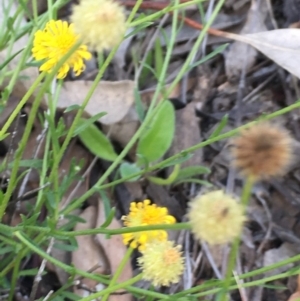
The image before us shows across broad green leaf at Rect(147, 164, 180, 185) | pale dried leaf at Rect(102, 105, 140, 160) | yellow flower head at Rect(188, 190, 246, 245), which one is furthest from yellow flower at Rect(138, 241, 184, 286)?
pale dried leaf at Rect(102, 105, 140, 160)

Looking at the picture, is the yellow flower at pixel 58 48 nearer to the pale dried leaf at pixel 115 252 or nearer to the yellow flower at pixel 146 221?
the yellow flower at pixel 146 221

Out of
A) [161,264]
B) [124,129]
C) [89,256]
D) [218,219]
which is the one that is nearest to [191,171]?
[124,129]

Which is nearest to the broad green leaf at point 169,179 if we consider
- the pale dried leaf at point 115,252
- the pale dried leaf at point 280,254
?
the pale dried leaf at point 115,252

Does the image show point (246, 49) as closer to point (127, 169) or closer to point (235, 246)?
point (127, 169)

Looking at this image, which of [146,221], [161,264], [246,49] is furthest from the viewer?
[246,49]

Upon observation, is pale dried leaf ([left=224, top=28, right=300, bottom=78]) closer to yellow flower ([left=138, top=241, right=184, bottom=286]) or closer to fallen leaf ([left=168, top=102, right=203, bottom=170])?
fallen leaf ([left=168, top=102, right=203, bottom=170])

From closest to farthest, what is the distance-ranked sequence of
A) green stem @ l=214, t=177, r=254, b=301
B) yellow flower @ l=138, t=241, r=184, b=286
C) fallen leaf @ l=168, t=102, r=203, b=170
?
green stem @ l=214, t=177, r=254, b=301, yellow flower @ l=138, t=241, r=184, b=286, fallen leaf @ l=168, t=102, r=203, b=170

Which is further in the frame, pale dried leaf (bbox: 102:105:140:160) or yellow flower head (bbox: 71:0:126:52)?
pale dried leaf (bbox: 102:105:140:160)

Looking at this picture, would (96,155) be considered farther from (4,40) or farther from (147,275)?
(147,275)
